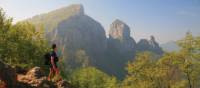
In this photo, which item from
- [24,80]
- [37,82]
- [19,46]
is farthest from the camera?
[19,46]

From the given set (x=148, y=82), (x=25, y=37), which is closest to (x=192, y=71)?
(x=148, y=82)

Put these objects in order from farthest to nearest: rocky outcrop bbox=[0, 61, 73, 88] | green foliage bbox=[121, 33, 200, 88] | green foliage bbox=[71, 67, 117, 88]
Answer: green foliage bbox=[71, 67, 117, 88], green foliage bbox=[121, 33, 200, 88], rocky outcrop bbox=[0, 61, 73, 88]

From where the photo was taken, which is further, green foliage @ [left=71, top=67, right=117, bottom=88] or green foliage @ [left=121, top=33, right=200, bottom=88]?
green foliage @ [left=71, top=67, right=117, bottom=88]

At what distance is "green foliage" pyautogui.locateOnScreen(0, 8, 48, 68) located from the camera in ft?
169

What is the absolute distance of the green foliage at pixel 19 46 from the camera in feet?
169


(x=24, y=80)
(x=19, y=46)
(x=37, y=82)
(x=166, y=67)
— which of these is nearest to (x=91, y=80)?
(x=166, y=67)

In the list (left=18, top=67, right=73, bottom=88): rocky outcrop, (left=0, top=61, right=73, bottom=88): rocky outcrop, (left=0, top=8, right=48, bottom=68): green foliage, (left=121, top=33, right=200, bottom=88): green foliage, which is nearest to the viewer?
(left=0, top=61, right=73, bottom=88): rocky outcrop

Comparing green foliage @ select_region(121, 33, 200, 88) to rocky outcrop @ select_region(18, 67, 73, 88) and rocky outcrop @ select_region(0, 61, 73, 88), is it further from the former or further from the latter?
rocky outcrop @ select_region(0, 61, 73, 88)

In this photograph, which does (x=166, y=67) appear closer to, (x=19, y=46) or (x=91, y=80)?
(x=91, y=80)

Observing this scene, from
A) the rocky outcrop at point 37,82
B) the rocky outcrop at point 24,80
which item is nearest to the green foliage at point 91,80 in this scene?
Result: the rocky outcrop at point 37,82

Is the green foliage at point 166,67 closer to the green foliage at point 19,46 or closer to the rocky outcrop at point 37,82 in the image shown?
the green foliage at point 19,46

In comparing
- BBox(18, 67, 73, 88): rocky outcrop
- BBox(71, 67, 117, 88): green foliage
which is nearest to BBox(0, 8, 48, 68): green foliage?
BBox(71, 67, 117, 88): green foliage

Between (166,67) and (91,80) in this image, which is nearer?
(166,67)

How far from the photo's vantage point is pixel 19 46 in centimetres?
5397
